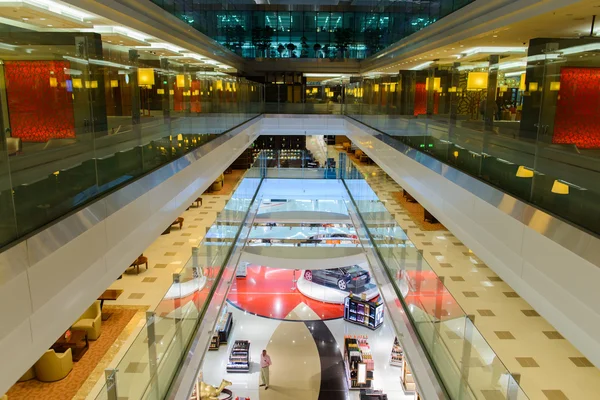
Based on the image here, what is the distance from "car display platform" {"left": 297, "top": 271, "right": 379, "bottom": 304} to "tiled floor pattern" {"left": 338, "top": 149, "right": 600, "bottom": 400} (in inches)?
185

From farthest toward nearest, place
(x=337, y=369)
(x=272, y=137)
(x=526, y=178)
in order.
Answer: (x=272, y=137), (x=337, y=369), (x=526, y=178)

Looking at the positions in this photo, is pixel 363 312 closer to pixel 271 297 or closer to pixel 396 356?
pixel 396 356

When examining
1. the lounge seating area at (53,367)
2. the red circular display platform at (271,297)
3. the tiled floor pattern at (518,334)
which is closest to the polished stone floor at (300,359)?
the red circular display platform at (271,297)

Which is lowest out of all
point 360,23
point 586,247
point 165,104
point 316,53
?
point 586,247

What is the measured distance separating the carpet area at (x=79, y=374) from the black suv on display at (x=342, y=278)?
8998 mm

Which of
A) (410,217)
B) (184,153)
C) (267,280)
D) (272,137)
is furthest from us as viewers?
(272,137)

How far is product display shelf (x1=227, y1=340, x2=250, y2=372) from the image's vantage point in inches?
470

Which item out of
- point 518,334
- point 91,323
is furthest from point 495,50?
point 91,323

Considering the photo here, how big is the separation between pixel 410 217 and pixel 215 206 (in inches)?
269

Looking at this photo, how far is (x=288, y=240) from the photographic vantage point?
15336 mm

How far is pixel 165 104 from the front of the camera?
6371 millimetres

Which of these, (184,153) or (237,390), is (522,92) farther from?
(237,390)

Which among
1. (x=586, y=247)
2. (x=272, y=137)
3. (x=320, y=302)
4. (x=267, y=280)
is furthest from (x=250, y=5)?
(x=586, y=247)

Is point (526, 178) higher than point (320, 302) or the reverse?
higher
